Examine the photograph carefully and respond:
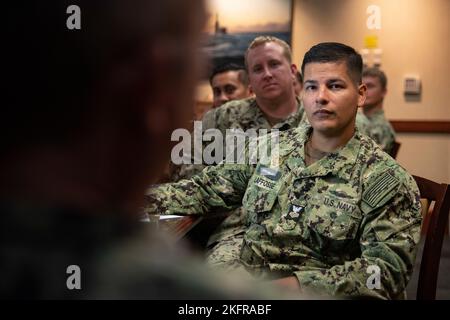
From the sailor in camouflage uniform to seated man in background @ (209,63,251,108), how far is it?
0.61 meters

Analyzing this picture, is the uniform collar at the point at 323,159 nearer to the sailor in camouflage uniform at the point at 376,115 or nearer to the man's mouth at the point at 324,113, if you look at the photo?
the man's mouth at the point at 324,113

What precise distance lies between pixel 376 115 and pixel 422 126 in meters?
0.90

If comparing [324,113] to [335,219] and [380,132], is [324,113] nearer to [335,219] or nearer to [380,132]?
[335,219]

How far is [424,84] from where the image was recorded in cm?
400

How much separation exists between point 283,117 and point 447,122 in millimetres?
1852

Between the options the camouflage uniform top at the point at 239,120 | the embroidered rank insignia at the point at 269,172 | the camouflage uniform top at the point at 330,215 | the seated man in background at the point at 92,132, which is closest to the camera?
the seated man in background at the point at 92,132

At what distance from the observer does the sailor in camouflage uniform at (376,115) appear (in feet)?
9.19

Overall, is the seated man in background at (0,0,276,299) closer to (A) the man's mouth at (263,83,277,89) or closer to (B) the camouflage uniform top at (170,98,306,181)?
(B) the camouflage uniform top at (170,98,306,181)

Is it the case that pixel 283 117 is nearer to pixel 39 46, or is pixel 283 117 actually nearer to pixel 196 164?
pixel 196 164

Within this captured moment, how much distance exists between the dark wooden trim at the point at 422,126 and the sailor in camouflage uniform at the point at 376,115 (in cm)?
55

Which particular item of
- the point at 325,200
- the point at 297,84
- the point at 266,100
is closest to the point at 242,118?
the point at 266,100

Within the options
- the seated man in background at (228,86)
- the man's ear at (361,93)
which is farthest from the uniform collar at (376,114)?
the man's ear at (361,93)

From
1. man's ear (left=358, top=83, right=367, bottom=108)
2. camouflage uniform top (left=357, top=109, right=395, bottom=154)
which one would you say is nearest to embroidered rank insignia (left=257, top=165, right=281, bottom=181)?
man's ear (left=358, top=83, right=367, bottom=108)
